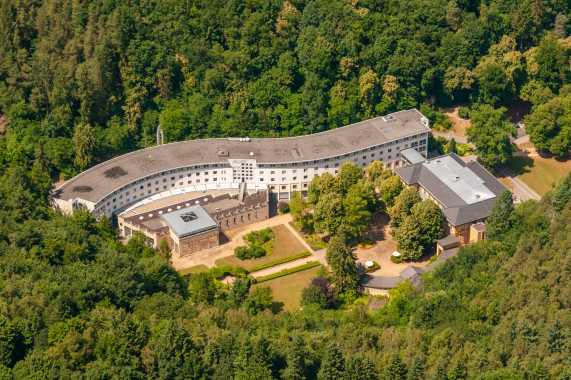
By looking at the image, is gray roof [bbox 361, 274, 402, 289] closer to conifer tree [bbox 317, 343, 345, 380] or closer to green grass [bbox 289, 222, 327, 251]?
green grass [bbox 289, 222, 327, 251]

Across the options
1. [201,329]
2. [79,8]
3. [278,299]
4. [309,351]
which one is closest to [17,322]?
[201,329]

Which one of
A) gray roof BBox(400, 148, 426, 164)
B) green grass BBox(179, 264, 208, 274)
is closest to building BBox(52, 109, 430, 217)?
gray roof BBox(400, 148, 426, 164)

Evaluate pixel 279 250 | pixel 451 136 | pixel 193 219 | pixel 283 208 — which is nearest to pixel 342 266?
pixel 279 250

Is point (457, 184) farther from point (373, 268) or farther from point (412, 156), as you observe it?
point (373, 268)

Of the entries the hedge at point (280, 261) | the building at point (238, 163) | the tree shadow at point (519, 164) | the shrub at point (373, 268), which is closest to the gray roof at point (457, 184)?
the building at point (238, 163)

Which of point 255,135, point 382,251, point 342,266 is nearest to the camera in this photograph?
point 342,266

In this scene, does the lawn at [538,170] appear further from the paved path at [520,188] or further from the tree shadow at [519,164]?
the paved path at [520,188]
